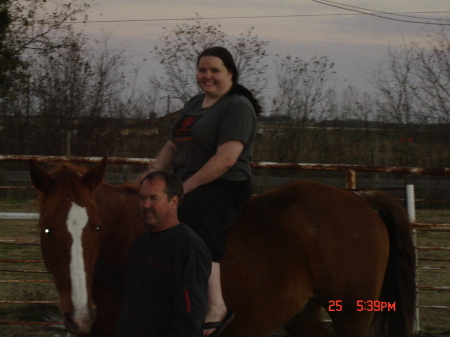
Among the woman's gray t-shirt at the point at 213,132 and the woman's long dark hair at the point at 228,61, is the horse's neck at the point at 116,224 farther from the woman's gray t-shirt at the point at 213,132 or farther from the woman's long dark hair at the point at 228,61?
the woman's long dark hair at the point at 228,61

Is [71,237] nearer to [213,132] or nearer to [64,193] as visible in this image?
[64,193]

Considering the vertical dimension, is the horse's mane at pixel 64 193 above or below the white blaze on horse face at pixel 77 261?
above

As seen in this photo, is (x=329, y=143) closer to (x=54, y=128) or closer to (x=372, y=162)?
(x=372, y=162)

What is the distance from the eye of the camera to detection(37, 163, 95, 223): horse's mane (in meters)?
2.78

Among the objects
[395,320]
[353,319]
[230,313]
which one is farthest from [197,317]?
[395,320]

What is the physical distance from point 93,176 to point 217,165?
0.68 meters

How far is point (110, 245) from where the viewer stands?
10.6 feet

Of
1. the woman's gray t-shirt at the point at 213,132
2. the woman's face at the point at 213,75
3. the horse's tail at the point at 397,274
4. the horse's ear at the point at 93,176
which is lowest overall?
the horse's tail at the point at 397,274

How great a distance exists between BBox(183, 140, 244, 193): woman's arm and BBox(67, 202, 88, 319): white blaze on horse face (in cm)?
67

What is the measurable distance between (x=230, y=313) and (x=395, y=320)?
1.42 m

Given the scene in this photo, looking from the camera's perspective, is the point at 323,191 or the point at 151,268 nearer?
the point at 151,268

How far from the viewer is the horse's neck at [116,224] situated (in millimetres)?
3193

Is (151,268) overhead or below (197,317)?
overhead

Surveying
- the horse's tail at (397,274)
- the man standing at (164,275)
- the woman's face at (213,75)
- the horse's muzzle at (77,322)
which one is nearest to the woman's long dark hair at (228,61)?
the woman's face at (213,75)
